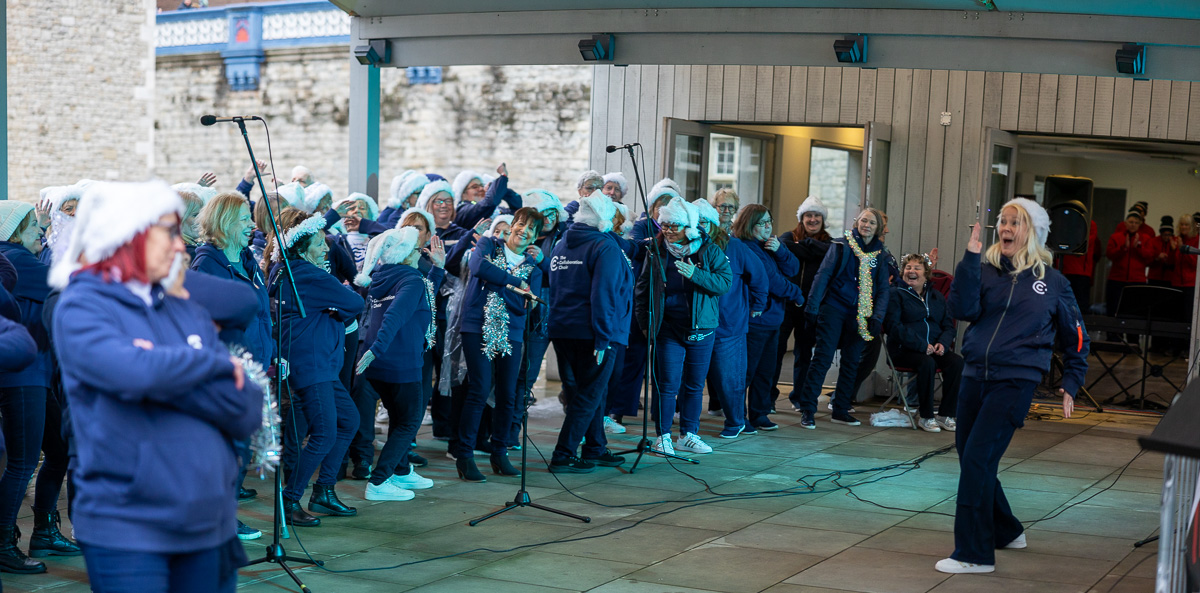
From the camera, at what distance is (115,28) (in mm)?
24016

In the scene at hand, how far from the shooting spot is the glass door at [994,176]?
10039 mm

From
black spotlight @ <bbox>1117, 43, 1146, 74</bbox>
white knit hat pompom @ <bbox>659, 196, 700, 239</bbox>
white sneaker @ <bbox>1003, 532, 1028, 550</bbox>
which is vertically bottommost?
white sneaker @ <bbox>1003, 532, 1028, 550</bbox>

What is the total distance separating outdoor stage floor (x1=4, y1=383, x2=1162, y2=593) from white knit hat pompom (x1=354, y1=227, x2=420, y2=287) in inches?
51.6

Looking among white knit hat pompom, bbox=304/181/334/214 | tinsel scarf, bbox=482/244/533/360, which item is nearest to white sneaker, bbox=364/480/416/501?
tinsel scarf, bbox=482/244/533/360

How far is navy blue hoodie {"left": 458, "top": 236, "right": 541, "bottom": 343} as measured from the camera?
22.1 ft

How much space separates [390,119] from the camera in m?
21.8

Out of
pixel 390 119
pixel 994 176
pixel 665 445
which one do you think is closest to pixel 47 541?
pixel 665 445

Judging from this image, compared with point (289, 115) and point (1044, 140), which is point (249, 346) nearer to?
point (1044, 140)

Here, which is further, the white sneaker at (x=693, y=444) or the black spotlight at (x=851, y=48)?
the white sneaker at (x=693, y=444)

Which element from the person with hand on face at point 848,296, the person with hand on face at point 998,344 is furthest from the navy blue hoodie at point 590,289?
the person with hand on face at point 848,296

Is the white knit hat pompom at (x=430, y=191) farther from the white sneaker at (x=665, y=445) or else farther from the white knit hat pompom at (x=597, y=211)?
the white sneaker at (x=665, y=445)

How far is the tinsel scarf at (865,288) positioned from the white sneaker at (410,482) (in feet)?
12.9

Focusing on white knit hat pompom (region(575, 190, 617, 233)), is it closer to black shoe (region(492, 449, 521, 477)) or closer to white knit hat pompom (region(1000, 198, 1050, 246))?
black shoe (region(492, 449, 521, 477))

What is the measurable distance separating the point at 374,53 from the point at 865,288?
415 centimetres
